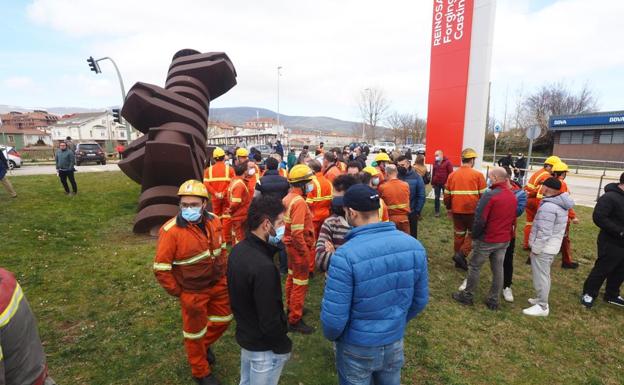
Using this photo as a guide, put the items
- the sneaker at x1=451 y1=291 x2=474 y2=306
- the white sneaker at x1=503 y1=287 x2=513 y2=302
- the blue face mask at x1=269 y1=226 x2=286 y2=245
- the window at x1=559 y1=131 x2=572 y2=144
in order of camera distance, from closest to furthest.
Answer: the blue face mask at x1=269 y1=226 x2=286 y2=245, the sneaker at x1=451 y1=291 x2=474 y2=306, the white sneaker at x1=503 y1=287 x2=513 y2=302, the window at x1=559 y1=131 x2=572 y2=144

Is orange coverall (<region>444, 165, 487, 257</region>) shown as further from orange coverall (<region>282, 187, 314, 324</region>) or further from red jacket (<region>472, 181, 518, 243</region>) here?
orange coverall (<region>282, 187, 314, 324</region>)

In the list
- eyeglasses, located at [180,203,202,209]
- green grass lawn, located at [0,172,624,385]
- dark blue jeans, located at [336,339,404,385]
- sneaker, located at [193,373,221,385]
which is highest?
eyeglasses, located at [180,203,202,209]

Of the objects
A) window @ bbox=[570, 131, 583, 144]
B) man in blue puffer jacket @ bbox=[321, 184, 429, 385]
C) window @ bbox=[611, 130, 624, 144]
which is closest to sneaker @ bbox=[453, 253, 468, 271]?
man in blue puffer jacket @ bbox=[321, 184, 429, 385]

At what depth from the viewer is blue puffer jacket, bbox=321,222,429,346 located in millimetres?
2033

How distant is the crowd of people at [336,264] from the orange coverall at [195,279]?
0.01 m

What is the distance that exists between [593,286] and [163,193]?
8407 millimetres

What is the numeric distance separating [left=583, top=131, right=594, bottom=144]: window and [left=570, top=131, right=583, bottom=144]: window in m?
0.28

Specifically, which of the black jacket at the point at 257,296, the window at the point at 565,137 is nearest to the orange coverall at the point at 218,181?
the black jacket at the point at 257,296

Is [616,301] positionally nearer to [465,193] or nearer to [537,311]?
[537,311]

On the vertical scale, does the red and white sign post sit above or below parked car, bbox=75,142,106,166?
above

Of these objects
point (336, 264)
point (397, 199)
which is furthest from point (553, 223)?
point (336, 264)

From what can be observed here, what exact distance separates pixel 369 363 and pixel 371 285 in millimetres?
583

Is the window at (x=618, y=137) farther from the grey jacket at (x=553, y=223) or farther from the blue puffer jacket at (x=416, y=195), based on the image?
the grey jacket at (x=553, y=223)

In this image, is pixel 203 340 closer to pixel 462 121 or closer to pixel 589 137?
pixel 462 121
